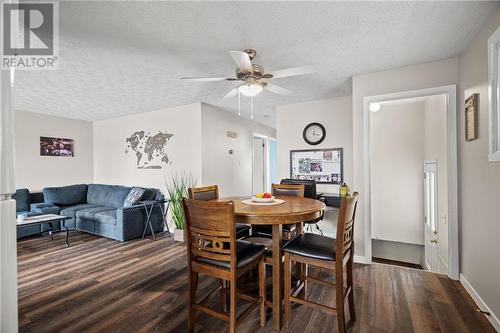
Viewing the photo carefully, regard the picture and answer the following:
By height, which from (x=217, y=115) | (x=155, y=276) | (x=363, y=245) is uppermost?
(x=217, y=115)

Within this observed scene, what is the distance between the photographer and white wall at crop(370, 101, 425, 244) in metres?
4.09

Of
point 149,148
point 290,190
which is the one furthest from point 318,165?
point 149,148

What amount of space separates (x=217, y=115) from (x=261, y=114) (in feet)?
3.45

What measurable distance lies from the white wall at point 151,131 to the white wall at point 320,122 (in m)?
1.57

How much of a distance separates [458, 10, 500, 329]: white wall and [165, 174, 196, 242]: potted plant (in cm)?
345

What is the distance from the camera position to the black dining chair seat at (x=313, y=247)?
1681mm

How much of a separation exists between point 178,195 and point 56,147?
340cm

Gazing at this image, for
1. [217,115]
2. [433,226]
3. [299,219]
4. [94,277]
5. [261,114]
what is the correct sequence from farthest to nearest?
[261,114]
[217,115]
[433,226]
[94,277]
[299,219]

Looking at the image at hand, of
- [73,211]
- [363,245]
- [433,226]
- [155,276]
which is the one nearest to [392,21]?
[363,245]

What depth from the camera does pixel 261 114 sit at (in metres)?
5.30

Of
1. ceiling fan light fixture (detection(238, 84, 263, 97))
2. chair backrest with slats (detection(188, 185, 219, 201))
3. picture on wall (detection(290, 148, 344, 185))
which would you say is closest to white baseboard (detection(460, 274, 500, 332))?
picture on wall (detection(290, 148, 344, 185))

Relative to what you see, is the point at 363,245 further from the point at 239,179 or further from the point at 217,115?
the point at 217,115

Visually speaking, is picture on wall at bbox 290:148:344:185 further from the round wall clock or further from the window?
the window

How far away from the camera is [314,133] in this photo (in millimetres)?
4238
